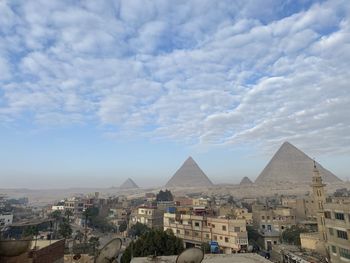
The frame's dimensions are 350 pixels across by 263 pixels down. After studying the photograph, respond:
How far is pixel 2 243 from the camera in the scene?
2631 millimetres

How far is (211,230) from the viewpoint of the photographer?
37594 millimetres

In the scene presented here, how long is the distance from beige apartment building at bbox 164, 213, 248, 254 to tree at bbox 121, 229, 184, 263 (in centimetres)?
1090

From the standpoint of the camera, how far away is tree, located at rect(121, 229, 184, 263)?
A: 24.6 meters

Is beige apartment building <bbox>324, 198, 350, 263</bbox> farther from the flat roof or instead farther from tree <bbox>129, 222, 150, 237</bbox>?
tree <bbox>129, 222, 150, 237</bbox>

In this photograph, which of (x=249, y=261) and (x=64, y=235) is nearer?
(x=249, y=261)

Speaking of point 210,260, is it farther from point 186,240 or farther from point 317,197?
point 317,197

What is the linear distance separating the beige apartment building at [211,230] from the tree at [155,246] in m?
10.9

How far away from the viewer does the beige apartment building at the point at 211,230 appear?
34906 millimetres

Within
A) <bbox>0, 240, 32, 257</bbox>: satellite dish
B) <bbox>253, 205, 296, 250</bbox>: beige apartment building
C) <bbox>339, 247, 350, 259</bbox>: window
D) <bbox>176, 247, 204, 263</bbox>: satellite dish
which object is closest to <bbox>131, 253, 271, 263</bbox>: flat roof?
<bbox>339, 247, 350, 259</bbox>: window

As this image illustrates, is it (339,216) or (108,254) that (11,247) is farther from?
(339,216)

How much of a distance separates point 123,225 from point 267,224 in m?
24.9

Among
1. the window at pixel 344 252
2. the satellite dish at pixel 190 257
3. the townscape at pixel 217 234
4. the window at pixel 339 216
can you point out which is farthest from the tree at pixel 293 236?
the satellite dish at pixel 190 257

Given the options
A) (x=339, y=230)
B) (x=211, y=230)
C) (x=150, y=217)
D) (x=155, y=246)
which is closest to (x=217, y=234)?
(x=211, y=230)

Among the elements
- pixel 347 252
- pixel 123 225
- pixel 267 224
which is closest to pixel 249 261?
pixel 347 252
